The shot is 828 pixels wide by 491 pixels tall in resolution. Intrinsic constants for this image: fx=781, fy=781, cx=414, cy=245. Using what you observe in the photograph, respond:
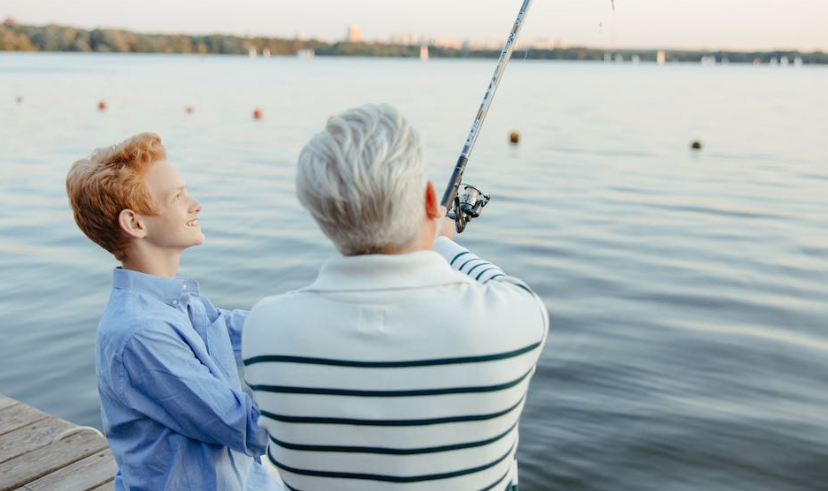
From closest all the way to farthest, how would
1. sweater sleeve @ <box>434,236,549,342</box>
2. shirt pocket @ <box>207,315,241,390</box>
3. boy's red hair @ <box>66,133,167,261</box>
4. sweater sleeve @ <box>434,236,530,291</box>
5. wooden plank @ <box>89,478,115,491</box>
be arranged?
sweater sleeve @ <box>434,236,549,342</box>, sweater sleeve @ <box>434,236,530,291</box>, boy's red hair @ <box>66,133,167,261</box>, shirt pocket @ <box>207,315,241,390</box>, wooden plank @ <box>89,478,115,491</box>

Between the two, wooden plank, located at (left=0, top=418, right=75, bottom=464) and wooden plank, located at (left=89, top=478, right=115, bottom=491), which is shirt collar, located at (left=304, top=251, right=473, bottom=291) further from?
wooden plank, located at (left=0, top=418, right=75, bottom=464)

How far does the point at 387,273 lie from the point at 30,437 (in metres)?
2.66

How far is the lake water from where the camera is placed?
4.72 m

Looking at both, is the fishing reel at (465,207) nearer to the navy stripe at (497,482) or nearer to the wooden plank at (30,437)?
the navy stripe at (497,482)

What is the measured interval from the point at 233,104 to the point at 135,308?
31.6 meters

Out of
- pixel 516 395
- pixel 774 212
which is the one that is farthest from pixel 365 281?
pixel 774 212

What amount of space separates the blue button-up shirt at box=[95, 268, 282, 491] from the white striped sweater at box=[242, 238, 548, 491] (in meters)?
0.42

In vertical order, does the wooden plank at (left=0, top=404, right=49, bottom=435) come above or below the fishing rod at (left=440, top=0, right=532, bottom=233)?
below

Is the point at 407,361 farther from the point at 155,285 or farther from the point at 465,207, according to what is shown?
the point at 465,207

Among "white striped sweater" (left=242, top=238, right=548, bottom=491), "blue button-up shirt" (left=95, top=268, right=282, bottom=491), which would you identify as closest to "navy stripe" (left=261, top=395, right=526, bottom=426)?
"white striped sweater" (left=242, top=238, right=548, bottom=491)

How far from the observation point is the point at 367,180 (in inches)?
48.0

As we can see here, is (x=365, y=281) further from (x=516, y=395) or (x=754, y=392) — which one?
(x=754, y=392)

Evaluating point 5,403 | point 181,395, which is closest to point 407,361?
point 181,395

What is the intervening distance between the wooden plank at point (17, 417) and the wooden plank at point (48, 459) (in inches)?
10.9
